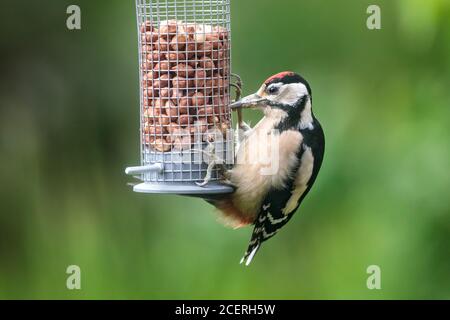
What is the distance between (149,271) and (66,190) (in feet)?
2.98

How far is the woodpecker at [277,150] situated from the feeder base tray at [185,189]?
0.11 meters

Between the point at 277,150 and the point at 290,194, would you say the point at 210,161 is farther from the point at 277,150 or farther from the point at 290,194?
the point at 290,194

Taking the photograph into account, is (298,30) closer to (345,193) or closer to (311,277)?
(345,193)

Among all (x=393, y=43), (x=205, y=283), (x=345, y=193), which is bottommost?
(x=205, y=283)

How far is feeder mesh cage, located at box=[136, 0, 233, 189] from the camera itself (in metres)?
4.90

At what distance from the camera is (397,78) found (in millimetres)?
6781

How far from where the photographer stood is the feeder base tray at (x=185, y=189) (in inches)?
185

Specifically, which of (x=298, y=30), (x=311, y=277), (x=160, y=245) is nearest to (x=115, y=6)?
(x=298, y=30)

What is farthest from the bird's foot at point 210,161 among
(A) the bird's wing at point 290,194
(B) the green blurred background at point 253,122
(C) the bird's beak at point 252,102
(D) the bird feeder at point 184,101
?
(B) the green blurred background at point 253,122

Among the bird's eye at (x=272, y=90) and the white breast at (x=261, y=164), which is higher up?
the bird's eye at (x=272, y=90)

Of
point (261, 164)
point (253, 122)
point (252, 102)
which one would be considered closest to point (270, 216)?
point (261, 164)

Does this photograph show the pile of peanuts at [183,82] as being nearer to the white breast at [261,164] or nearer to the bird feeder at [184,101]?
the bird feeder at [184,101]

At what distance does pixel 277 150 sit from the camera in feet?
16.3

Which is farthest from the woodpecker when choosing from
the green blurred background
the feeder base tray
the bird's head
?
the green blurred background
